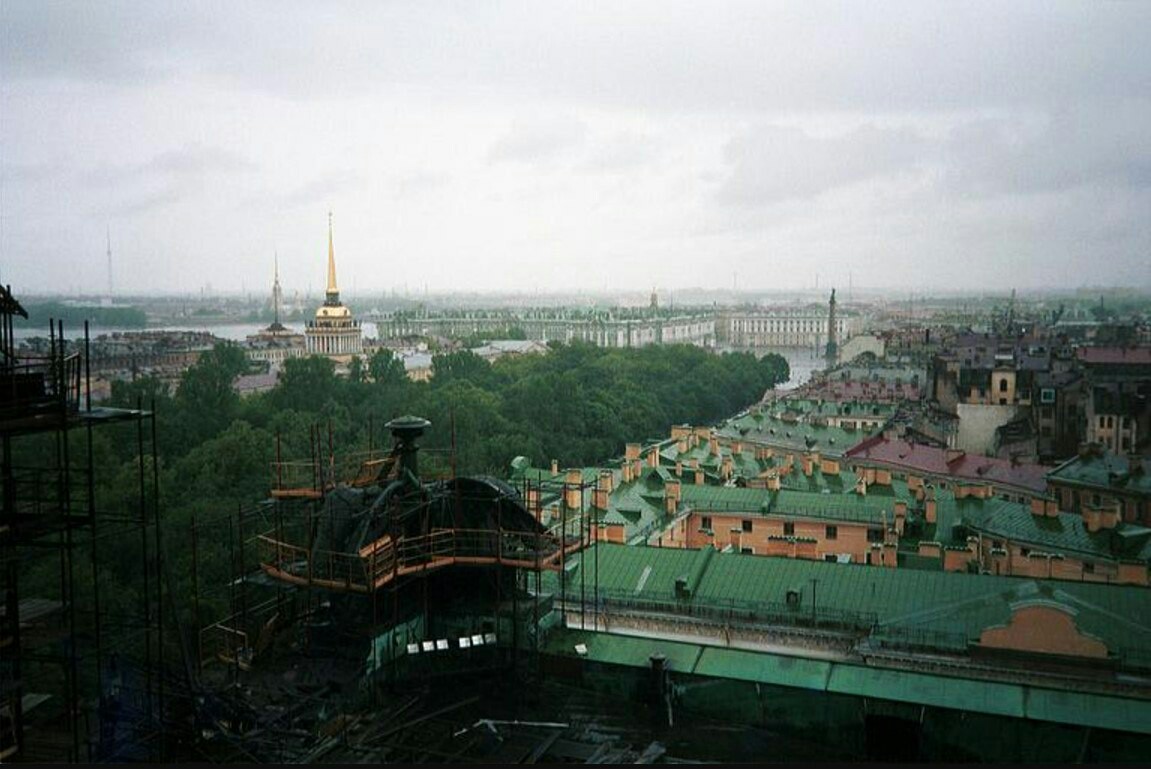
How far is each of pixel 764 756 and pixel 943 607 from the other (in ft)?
8.65

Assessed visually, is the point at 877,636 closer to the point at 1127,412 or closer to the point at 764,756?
the point at 764,756

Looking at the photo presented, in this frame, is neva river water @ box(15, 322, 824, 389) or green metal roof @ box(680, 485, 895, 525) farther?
neva river water @ box(15, 322, 824, 389)

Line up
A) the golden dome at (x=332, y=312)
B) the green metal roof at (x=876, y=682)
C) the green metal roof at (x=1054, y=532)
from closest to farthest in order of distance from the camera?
the green metal roof at (x=876, y=682), the green metal roof at (x=1054, y=532), the golden dome at (x=332, y=312)

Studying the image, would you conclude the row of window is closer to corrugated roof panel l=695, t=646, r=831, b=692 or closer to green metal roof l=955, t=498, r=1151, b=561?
green metal roof l=955, t=498, r=1151, b=561

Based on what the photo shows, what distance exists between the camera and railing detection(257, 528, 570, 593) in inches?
227

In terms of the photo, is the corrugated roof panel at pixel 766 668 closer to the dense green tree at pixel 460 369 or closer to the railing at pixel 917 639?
the railing at pixel 917 639

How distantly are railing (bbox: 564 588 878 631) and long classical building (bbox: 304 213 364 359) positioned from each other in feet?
90.6

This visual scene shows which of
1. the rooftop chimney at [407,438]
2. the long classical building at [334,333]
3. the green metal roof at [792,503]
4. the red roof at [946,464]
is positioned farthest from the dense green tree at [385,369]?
the rooftop chimney at [407,438]

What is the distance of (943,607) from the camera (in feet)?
24.4

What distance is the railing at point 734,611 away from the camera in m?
7.72

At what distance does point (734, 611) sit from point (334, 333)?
1254 inches

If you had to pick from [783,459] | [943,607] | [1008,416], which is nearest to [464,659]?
[943,607]

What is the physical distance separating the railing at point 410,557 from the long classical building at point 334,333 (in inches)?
1148

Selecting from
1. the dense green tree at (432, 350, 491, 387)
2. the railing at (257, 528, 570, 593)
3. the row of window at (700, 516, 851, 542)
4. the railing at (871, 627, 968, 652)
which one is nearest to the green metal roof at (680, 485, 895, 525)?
the row of window at (700, 516, 851, 542)
